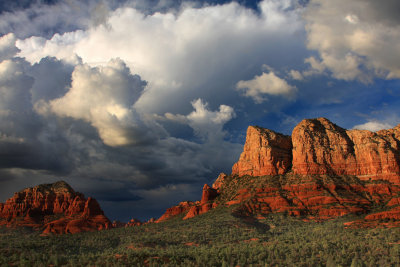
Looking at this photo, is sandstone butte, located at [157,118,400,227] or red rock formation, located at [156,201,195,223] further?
red rock formation, located at [156,201,195,223]

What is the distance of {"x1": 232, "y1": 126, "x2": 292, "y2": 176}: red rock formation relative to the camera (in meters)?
→ 140

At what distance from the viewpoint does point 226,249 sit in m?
59.7

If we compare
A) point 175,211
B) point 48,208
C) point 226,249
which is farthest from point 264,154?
point 48,208

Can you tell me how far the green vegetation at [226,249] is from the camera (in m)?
47.3

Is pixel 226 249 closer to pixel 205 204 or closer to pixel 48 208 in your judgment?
pixel 205 204

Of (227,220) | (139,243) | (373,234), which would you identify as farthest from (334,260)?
(227,220)

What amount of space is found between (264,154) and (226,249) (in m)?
86.7

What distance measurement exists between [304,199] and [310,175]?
49.5 feet

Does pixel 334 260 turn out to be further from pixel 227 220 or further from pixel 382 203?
pixel 382 203

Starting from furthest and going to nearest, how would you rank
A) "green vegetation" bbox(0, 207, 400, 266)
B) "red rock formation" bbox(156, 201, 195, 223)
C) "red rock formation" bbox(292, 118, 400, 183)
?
"red rock formation" bbox(156, 201, 195, 223), "red rock formation" bbox(292, 118, 400, 183), "green vegetation" bbox(0, 207, 400, 266)

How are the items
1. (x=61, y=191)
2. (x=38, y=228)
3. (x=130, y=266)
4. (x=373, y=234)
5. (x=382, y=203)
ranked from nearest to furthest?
(x=130, y=266) < (x=373, y=234) < (x=382, y=203) < (x=38, y=228) < (x=61, y=191)

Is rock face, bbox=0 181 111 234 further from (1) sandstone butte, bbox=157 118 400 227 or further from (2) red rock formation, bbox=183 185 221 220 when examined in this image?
(1) sandstone butte, bbox=157 118 400 227

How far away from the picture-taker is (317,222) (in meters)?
103

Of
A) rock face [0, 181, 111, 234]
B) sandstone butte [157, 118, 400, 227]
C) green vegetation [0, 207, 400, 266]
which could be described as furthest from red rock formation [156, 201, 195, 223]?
green vegetation [0, 207, 400, 266]
